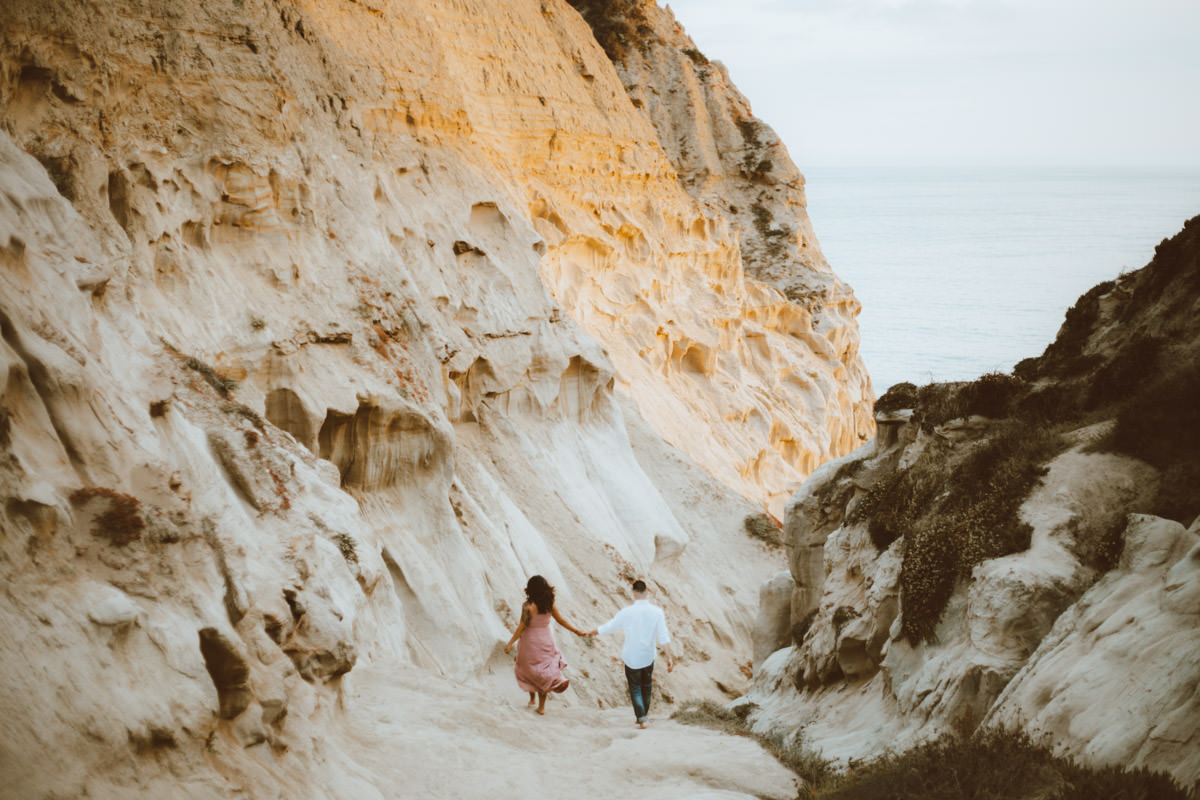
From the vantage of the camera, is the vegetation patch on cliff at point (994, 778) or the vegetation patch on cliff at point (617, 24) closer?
the vegetation patch on cliff at point (994, 778)

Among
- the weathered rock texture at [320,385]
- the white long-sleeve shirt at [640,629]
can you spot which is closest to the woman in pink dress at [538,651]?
the white long-sleeve shirt at [640,629]

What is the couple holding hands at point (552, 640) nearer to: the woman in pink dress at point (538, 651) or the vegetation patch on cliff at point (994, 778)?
the woman in pink dress at point (538, 651)

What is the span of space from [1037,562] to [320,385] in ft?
36.9

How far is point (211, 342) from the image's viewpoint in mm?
15656

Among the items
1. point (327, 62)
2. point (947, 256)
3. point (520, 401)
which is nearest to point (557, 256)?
point (520, 401)

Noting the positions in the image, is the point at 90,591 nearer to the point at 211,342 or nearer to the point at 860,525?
the point at 211,342

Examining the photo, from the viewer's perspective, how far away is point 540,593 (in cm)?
1220

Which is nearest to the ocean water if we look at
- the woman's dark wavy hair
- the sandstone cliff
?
the sandstone cliff

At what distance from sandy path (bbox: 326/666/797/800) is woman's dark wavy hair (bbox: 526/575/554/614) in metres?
1.31

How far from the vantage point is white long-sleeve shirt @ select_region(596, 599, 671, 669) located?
12.4 m

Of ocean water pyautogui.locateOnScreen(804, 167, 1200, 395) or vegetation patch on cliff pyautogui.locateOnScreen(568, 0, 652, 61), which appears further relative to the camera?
ocean water pyautogui.locateOnScreen(804, 167, 1200, 395)

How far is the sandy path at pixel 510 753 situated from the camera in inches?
389

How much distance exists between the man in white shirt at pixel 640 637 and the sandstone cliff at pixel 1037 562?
2443 mm

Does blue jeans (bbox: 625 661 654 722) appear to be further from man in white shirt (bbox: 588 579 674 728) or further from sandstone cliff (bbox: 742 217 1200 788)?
sandstone cliff (bbox: 742 217 1200 788)
